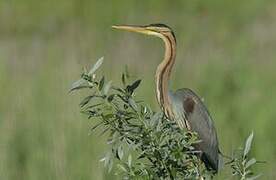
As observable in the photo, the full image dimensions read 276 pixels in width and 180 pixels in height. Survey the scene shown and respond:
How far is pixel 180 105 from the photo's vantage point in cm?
423

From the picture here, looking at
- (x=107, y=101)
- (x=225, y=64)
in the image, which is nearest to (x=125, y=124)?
(x=107, y=101)

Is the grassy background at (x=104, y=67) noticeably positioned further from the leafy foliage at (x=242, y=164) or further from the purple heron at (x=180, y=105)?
the leafy foliage at (x=242, y=164)

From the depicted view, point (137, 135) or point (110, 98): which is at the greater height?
point (110, 98)

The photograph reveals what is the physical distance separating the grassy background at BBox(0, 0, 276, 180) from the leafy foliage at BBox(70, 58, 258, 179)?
62.9 inches

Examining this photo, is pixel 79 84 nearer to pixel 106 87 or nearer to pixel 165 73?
pixel 106 87

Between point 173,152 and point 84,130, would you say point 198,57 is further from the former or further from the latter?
point 173,152

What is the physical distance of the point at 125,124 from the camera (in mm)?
3396

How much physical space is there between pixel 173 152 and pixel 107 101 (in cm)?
28

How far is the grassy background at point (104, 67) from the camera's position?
17.9ft

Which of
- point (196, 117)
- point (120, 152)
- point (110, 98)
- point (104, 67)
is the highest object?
point (110, 98)

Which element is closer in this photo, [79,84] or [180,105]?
[79,84]

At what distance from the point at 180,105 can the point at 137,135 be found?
2.77 feet

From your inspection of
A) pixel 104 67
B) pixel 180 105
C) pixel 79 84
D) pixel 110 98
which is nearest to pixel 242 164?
pixel 110 98

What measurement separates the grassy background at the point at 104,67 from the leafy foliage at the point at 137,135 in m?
1.60
